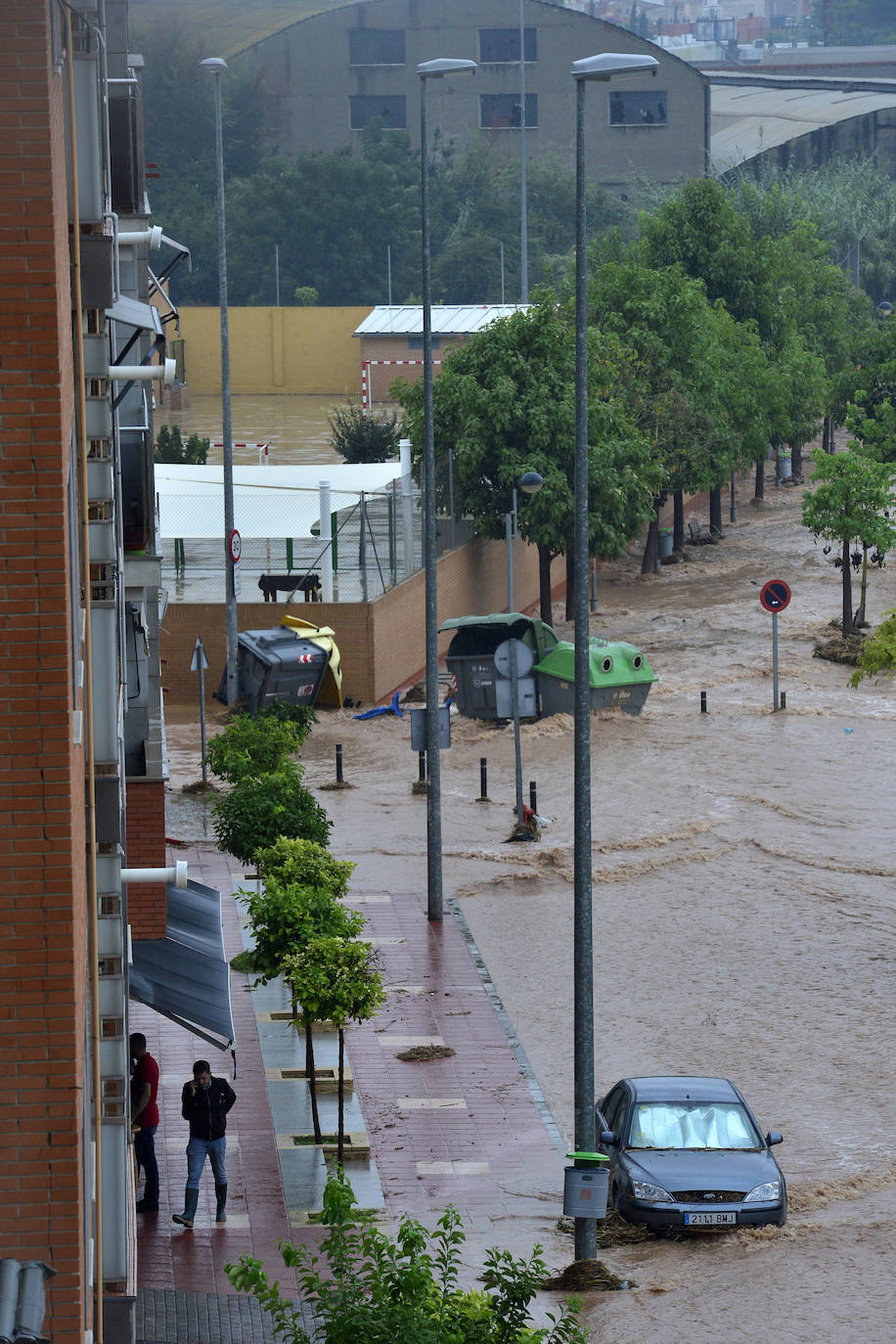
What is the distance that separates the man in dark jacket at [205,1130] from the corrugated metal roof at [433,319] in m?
50.7

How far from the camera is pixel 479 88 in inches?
3317

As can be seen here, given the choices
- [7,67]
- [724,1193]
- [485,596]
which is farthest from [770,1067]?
[485,596]

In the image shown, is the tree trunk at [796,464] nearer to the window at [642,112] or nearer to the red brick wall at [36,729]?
the window at [642,112]

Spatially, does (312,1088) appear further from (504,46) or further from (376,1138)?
(504,46)

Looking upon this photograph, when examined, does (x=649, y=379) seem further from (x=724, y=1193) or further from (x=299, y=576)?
(x=724, y=1193)

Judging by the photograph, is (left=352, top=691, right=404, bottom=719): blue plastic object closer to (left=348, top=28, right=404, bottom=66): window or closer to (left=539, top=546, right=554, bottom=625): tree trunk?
(left=539, top=546, right=554, bottom=625): tree trunk

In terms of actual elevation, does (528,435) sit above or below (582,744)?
above

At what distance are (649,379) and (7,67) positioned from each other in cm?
3947

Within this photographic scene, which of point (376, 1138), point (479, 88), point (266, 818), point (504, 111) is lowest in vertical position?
point (376, 1138)

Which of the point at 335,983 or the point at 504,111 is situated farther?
the point at 504,111

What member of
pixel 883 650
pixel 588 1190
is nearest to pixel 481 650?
pixel 883 650

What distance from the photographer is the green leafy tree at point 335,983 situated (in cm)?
1445

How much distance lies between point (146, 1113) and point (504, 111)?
251ft

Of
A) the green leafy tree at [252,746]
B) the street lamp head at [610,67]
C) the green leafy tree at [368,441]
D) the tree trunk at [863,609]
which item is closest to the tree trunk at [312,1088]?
the green leafy tree at [252,746]
